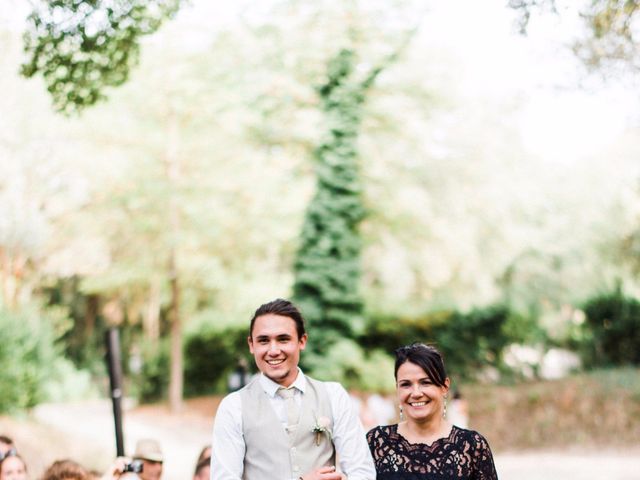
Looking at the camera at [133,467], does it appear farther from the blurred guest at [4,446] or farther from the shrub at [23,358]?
the shrub at [23,358]

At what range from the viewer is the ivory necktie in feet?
9.71

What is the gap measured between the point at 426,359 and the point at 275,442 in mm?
653

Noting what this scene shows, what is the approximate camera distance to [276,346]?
296 centimetres

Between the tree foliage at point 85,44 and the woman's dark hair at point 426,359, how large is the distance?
4.16 metres

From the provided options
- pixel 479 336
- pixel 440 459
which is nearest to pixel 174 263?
pixel 479 336

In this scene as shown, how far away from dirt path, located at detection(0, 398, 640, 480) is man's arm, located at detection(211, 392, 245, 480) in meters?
9.48

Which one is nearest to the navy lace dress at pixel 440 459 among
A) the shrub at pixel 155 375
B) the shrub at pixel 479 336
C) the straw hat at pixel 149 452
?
the straw hat at pixel 149 452

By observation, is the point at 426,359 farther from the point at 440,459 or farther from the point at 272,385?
the point at 272,385

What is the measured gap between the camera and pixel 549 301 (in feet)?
85.9

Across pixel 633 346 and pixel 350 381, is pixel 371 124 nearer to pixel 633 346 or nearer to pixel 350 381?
pixel 350 381

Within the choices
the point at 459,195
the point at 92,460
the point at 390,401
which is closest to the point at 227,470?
the point at 92,460

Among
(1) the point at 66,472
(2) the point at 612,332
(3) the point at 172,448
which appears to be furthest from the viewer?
(2) the point at 612,332

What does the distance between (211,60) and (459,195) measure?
7715 mm

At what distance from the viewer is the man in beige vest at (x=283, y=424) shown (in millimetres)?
2904
